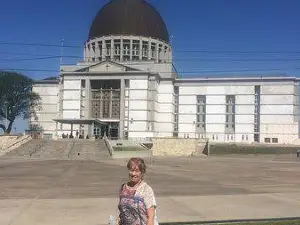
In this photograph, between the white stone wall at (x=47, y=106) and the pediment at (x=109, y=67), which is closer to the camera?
the pediment at (x=109, y=67)

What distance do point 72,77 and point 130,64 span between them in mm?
12107

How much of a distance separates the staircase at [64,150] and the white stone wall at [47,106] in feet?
124

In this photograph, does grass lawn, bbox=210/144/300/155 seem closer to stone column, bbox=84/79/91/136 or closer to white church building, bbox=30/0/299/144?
white church building, bbox=30/0/299/144

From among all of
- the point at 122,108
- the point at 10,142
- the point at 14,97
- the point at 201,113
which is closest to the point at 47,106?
the point at 14,97

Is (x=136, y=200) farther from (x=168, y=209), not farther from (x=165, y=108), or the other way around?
(x=165, y=108)

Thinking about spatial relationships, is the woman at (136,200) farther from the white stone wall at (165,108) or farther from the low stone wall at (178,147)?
the white stone wall at (165,108)

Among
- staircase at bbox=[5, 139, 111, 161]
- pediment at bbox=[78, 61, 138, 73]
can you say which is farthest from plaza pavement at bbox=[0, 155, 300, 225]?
pediment at bbox=[78, 61, 138, 73]

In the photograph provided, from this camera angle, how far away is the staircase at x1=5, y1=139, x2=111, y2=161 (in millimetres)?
57000

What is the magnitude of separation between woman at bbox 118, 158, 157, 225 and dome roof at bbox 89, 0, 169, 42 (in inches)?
3921

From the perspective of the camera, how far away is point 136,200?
19.6 ft

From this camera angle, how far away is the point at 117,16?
10500 centimetres

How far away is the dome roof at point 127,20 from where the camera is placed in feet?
343

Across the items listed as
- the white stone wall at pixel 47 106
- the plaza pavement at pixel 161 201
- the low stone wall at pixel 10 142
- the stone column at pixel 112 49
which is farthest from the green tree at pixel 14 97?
the plaza pavement at pixel 161 201

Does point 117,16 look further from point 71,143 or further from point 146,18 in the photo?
point 71,143
